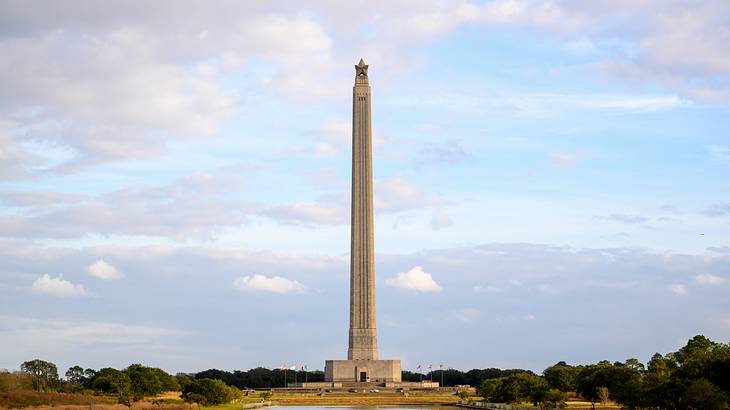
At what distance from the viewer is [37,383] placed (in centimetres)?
7800

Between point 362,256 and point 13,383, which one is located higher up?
point 362,256

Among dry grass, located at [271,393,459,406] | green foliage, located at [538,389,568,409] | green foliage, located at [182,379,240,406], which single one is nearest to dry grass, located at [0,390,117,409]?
green foliage, located at [182,379,240,406]

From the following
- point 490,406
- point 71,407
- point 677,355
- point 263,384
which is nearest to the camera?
point 71,407

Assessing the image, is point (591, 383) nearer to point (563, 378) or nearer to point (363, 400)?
point (563, 378)

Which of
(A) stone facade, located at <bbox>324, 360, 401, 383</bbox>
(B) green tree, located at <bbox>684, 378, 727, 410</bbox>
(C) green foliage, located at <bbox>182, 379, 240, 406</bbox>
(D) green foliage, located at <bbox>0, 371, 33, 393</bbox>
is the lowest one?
(B) green tree, located at <bbox>684, 378, 727, 410</bbox>

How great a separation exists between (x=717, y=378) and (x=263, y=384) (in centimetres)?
7518

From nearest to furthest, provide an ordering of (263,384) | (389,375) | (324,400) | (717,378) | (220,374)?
(717,378) → (324,400) → (389,375) → (263,384) → (220,374)

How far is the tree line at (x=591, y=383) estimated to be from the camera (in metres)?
41.1

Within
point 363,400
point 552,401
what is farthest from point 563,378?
point 552,401

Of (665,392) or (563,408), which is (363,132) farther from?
(665,392)

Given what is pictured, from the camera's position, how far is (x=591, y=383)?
54.0 metres

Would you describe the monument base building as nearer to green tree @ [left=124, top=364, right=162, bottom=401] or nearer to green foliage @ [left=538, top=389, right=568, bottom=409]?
green tree @ [left=124, top=364, right=162, bottom=401]

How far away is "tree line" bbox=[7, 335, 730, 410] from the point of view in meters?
41.1

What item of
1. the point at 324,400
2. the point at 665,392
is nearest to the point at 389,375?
the point at 324,400
